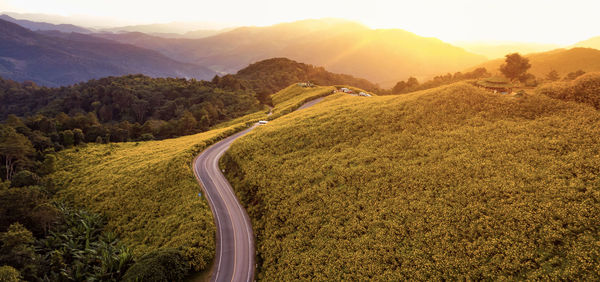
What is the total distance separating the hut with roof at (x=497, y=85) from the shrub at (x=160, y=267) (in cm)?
5008

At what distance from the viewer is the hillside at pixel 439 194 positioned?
18203 millimetres

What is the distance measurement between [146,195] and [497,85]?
58.9 m

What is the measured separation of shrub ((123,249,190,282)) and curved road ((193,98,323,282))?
10.6 feet

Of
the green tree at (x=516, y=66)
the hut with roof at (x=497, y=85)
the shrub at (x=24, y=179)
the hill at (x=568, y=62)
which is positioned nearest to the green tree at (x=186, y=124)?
the shrub at (x=24, y=179)

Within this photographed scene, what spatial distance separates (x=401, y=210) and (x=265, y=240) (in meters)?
14.8

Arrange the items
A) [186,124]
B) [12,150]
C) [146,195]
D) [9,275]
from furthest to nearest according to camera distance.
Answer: [186,124] < [12,150] < [146,195] < [9,275]

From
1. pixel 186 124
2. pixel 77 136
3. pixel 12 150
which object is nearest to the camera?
pixel 12 150

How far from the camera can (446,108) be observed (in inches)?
1427

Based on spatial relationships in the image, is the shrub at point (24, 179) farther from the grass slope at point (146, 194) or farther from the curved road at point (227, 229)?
the curved road at point (227, 229)

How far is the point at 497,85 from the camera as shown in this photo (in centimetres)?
4009

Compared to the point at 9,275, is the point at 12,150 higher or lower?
higher

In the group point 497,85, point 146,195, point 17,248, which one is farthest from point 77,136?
point 497,85

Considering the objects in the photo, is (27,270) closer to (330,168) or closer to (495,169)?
(330,168)

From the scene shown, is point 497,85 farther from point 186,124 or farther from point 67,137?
point 67,137
